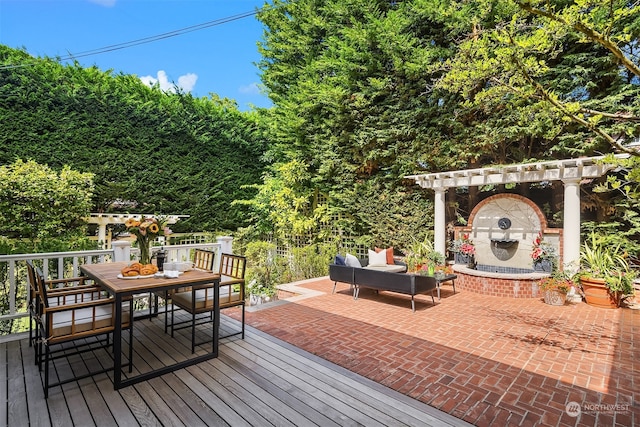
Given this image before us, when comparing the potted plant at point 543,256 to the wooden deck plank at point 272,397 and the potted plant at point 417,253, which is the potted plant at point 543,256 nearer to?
the potted plant at point 417,253

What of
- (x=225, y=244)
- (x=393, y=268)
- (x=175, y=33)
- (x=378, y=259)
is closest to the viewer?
(x=225, y=244)

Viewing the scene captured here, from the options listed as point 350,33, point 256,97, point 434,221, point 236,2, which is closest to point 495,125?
point 434,221

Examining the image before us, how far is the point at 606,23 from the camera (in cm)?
257

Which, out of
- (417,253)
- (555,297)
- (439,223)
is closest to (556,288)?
(555,297)

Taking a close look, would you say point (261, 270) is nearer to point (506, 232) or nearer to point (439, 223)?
point (439, 223)

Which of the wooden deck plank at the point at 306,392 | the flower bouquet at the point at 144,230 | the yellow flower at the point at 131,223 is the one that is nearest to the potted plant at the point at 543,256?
the wooden deck plank at the point at 306,392

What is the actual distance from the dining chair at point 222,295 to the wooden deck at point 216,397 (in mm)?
443

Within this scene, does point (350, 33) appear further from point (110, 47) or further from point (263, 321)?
point (263, 321)

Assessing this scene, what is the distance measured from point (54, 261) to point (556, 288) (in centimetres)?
893

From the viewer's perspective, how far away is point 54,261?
5730 millimetres

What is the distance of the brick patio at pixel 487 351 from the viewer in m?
2.51

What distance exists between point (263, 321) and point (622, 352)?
14.0ft

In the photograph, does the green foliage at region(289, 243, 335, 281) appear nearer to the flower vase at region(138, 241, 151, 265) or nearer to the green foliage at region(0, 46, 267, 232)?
the green foliage at region(0, 46, 267, 232)

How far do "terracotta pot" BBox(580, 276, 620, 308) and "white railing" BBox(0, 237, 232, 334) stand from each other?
20.3ft
